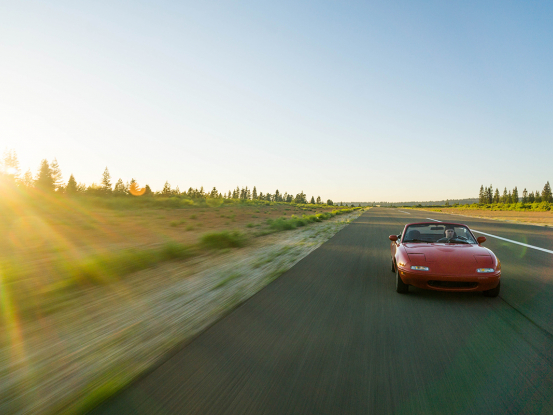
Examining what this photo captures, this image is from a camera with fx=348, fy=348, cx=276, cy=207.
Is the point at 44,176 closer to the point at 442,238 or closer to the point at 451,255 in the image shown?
the point at 442,238

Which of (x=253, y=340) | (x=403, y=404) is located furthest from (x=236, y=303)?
(x=403, y=404)

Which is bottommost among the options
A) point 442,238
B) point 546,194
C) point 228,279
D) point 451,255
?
point 228,279

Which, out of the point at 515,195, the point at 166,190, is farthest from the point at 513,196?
the point at 166,190

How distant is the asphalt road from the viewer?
249cm

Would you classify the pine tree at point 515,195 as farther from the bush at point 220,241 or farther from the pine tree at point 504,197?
the bush at point 220,241

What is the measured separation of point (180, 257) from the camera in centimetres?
973

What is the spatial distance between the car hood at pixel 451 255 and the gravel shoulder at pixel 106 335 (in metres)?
2.79

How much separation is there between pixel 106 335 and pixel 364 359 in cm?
287

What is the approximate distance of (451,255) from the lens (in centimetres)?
554

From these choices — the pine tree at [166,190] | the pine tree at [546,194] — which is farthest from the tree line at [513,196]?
the pine tree at [166,190]

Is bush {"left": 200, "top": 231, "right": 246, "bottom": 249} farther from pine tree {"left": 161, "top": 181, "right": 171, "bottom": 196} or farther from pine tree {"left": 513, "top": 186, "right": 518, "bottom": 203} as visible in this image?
pine tree {"left": 513, "top": 186, "right": 518, "bottom": 203}

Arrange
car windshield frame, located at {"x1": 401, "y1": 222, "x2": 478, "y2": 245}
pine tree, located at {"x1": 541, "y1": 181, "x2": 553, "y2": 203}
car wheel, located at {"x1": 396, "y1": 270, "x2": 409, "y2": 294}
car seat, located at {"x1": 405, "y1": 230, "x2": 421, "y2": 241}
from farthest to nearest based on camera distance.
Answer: pine tree, located at {"x1": 541, "y1": 181, "x2": 553, "y2": 203}
car seat, located at {"x1": 405, "y1": 230, "x2": 421, "y2": 241}
car windshield frame, located at {"x1": 401, "y1": 222, "x2": 478, "y2": 245}
car wheel, located at {"x1": 396, "y1": 270, "x2": 409, "y2": 294}

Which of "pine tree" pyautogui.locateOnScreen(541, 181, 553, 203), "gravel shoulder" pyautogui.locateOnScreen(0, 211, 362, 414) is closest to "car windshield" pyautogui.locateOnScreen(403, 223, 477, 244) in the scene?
"gravel shoulder" pyautogui.locateOnScreen(0, 211, 362, 414)

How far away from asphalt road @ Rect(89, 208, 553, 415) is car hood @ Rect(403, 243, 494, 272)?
58 centimetres
